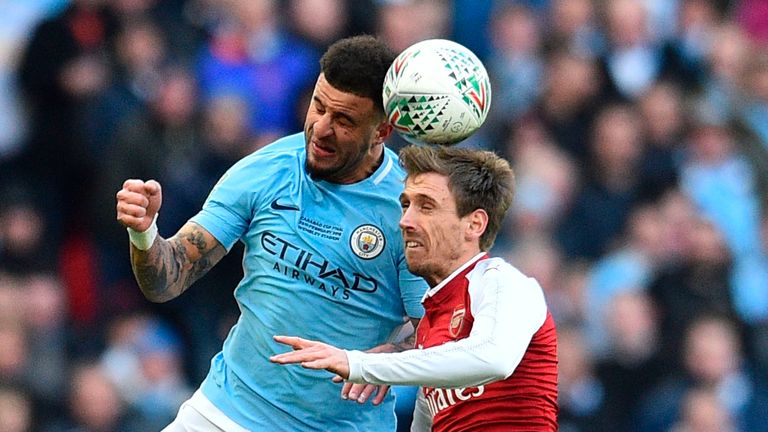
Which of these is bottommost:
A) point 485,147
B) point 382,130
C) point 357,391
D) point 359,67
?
point 485,147

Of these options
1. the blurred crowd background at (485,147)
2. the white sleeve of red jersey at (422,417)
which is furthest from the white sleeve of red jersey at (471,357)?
the blurred crowd background at (485,147)

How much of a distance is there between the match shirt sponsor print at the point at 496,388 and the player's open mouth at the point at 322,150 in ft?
2.70

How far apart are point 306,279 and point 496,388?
1051 mm

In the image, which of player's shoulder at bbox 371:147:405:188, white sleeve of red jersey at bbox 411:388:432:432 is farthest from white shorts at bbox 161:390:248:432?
player's shoulder at bbox 371:147:405:188

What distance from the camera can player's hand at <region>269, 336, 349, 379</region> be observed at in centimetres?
502

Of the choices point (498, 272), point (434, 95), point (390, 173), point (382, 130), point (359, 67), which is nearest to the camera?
point (498, 272)

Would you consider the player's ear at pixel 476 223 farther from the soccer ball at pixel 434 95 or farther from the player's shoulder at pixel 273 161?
the player's shoulder at pixel 273 161

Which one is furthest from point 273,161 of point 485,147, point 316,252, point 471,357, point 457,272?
point 485,147

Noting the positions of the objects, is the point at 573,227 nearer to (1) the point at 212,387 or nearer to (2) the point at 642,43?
(2) the point at 642,43

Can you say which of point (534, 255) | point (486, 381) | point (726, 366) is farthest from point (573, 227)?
point (486, 381)

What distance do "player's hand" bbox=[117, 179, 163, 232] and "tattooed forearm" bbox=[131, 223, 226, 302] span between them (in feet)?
0.78

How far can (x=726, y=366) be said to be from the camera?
10.7m

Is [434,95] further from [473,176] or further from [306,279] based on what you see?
[306,279]

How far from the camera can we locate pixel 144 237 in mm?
5797
